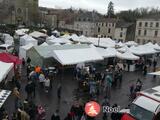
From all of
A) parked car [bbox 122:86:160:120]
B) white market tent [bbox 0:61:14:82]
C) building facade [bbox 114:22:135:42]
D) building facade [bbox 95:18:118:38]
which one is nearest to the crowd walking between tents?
white market tent [bbox 0:61:14:82]

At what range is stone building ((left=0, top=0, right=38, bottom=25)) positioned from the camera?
81.0 metres

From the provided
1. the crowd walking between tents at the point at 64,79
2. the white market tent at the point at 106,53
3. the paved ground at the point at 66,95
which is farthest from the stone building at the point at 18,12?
the paved ground at the point at 66,95

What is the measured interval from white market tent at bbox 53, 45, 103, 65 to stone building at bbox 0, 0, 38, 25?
5906cm

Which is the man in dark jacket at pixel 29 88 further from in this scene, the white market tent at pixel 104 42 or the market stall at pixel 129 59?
the white market tent at pixel 104 42

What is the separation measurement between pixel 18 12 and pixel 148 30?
4580 cm

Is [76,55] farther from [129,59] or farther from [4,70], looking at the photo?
[4,70]

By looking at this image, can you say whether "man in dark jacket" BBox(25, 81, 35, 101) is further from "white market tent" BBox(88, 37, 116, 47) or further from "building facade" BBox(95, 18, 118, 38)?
"building facade" BBox(95, 18, 118, 38)

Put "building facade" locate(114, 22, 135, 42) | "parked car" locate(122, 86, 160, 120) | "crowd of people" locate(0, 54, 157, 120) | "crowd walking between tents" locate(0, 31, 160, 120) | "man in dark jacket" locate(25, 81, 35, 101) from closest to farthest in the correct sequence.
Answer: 1. "parked car" locate(122, 86, 160, 120)
2. "crowd of people" locate(0, 54, 157, 120)
3. "crowd walking between tents" locate(0, 31, 160, 120)
4. "man in dark jacket" locate(25, 81, 35, 101)
5. "building facade" locate(114, 22, 135, 42)

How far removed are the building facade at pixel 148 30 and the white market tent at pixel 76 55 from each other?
1628 inches

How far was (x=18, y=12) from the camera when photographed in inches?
3401

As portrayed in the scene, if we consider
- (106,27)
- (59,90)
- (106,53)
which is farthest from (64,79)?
(106,27)

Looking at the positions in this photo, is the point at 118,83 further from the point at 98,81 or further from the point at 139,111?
the point at 139,111

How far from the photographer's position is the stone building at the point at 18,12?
81000mm

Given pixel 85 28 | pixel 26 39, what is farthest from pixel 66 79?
pixel 85 28
